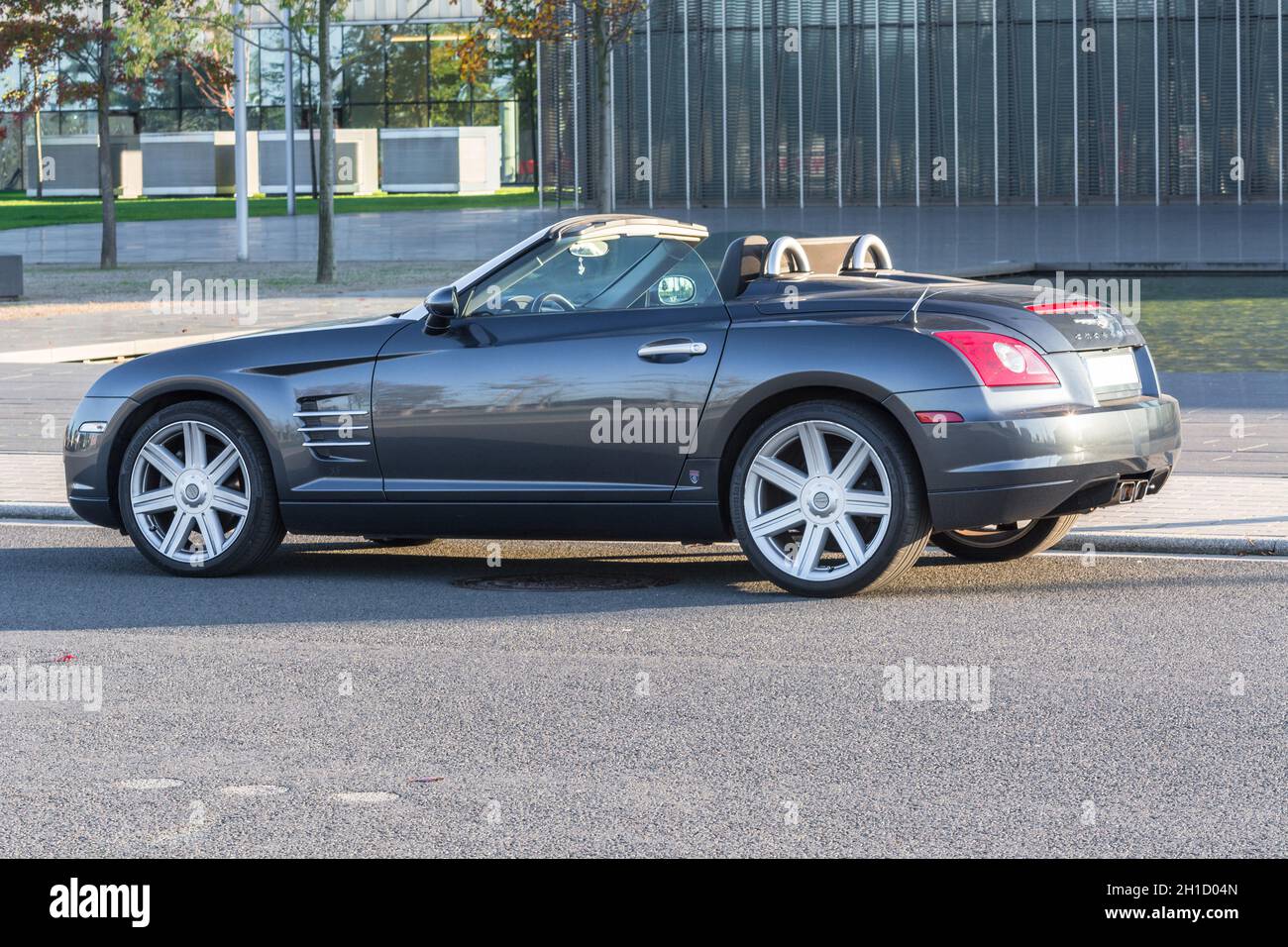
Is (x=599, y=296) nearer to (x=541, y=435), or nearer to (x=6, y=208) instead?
(x=541, y=435)

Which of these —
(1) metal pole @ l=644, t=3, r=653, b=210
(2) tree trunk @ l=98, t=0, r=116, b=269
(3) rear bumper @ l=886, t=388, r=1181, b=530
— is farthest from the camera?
(1) metal pole @ l=644, t=3, r=653, b=210

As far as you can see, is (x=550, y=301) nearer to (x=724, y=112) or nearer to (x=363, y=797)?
(x=363, y=797)

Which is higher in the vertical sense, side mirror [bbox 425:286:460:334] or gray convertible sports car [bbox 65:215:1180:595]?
side mirror [bbox 425:286:460:334]

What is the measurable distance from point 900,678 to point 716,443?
1707mm

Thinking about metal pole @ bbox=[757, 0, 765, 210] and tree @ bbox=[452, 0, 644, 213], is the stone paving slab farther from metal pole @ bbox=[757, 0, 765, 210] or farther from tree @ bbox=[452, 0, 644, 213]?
tree @ bbox=[452, 0, 644, 213]

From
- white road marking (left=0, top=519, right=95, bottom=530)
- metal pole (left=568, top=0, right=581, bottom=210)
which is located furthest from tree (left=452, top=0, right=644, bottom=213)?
white road marking (left=0, top=519, right=95, bottom=530)

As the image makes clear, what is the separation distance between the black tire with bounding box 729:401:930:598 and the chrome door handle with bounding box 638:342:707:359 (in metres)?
0.39

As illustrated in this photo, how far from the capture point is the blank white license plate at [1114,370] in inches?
307

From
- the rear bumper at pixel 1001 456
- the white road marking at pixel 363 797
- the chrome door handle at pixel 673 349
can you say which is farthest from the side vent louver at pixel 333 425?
the white road marking at pixel 363 797

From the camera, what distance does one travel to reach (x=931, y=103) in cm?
4619

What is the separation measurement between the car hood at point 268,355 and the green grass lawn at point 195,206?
36.1m

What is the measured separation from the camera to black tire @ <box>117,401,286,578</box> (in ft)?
27.9

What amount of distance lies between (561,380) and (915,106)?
130 ft

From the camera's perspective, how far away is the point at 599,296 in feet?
27.0
